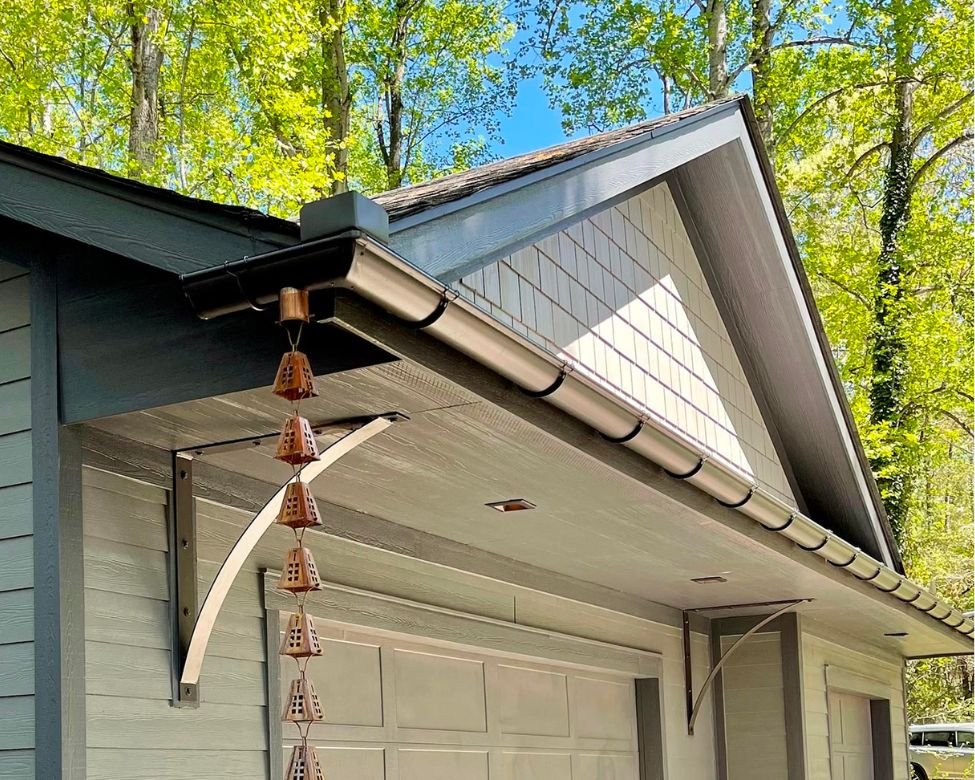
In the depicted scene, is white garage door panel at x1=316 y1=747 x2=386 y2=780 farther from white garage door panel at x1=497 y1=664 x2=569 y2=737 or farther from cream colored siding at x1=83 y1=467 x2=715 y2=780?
white garage door panel at x1=497 y1=664 x2=569 y2=737

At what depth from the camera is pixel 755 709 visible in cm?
818

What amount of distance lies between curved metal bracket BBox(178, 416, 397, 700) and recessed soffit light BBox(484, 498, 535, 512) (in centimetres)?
116

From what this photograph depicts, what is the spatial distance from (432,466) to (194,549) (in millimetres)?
763

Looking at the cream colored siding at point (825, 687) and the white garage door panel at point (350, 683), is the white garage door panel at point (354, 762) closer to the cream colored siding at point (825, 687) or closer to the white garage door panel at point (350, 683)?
the white garage door panel at point (350, 683)

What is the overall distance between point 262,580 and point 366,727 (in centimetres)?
107

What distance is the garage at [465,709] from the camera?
4559 millimetres

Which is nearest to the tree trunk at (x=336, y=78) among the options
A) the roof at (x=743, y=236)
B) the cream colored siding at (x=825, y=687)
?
the cream colored siding at (x=825, y=687)

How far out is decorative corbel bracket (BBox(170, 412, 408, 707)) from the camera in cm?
312

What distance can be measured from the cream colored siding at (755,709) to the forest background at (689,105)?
342 inches

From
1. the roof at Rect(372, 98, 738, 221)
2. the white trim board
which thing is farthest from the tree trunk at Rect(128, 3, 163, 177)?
the roof at Rect(372, 98, 738, 221)

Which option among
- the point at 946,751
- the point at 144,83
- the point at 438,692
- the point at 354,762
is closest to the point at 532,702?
the point at 438,692

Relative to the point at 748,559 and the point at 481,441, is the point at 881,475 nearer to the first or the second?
the point at 748,559

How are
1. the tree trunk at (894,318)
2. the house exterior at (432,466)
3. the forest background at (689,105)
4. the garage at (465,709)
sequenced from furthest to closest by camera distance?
1. the tree trunk at (894,318)
2. the forest background at (689,105)
3. the garage at (465,709)
4. the house exterior at (432,466)

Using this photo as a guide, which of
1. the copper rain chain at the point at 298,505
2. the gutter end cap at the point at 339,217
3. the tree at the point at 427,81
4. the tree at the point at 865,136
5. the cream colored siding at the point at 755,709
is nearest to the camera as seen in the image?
the gutter end cap at the point at 339,217
